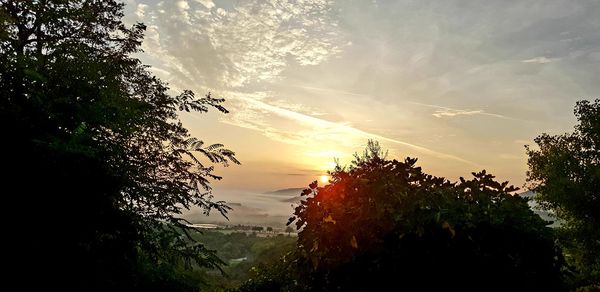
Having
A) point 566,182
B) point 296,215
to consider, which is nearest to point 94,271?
point 296,215

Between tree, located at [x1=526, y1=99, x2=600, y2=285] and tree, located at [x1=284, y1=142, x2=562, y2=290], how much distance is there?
2754 centimetres

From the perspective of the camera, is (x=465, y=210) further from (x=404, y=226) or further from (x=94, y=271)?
(x=94, y=271)

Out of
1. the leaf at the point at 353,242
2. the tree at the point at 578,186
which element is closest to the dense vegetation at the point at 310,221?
the leaf at the point at 353,242

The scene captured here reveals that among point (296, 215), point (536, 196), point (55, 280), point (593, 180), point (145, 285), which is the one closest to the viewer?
point (55, 280)

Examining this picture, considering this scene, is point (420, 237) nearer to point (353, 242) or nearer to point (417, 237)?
point (417, 237)

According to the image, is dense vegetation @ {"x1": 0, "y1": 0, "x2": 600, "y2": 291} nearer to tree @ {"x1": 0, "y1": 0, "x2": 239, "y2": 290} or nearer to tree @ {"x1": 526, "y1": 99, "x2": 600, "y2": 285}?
tree @ {"x1": 0, "y1": 0, "x2": 239, "y2": 290}

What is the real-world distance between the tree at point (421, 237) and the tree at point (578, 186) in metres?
27.5

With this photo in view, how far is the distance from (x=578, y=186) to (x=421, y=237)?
29.8m

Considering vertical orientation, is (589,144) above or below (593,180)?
above

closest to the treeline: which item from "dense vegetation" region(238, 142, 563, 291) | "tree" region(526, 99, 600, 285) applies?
"dense vegetation" region(238, 142, 563, 291)

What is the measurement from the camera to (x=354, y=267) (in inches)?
181

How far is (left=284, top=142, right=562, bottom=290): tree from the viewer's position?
14.5ft

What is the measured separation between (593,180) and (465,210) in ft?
96.1

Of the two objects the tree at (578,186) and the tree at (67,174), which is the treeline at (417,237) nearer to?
the tree at (67,174)
